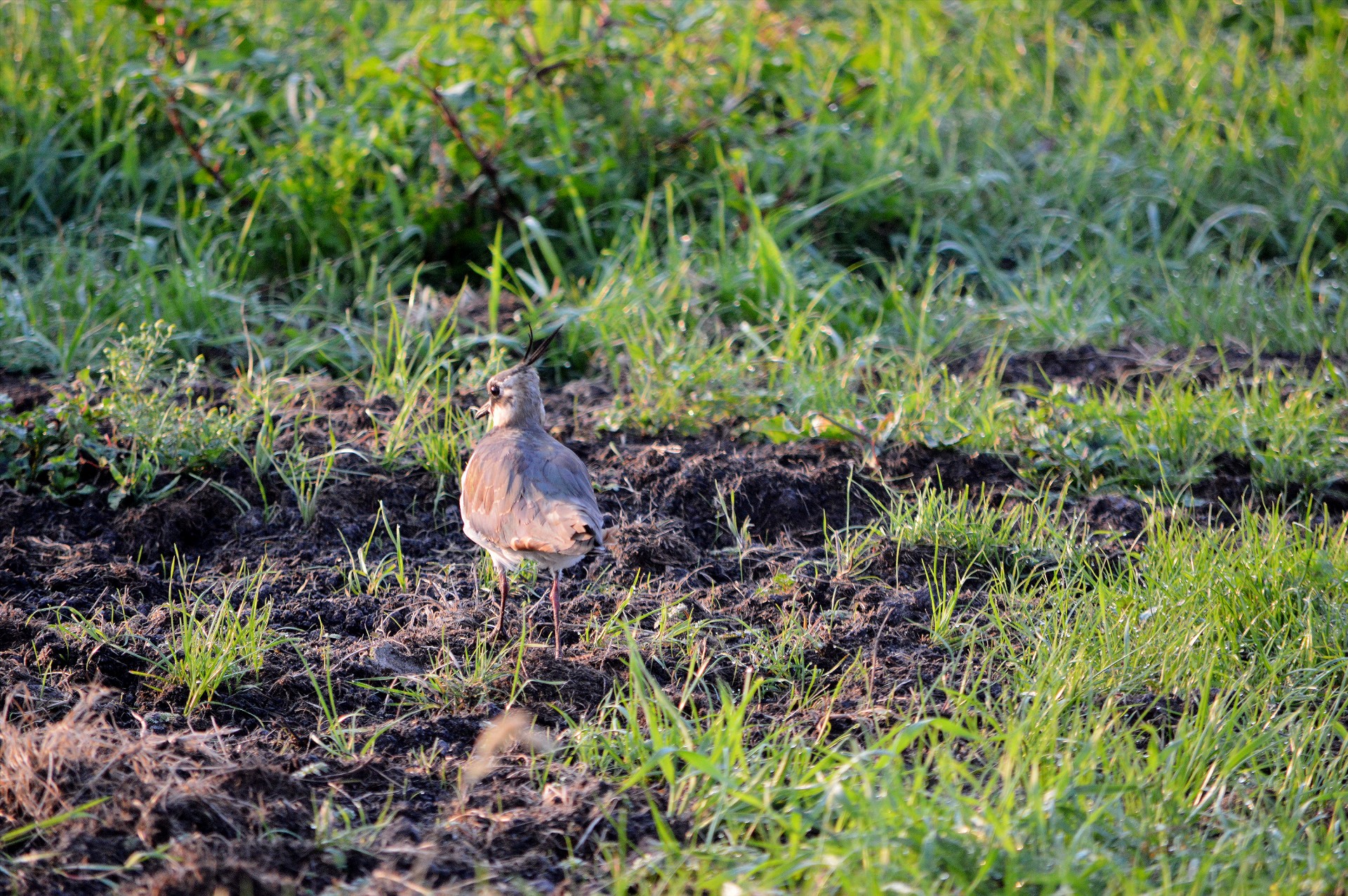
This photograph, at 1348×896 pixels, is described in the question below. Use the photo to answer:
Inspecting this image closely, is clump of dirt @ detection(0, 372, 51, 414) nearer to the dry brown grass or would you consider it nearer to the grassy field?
the grassy field

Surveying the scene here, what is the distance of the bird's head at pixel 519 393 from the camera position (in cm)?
405

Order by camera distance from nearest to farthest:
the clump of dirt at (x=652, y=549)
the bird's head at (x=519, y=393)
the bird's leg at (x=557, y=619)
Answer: the bird's leg at (x=557, y=619)
the clump of dirt at (x=652, y=549)
the bird's head at (x=519, y=393)

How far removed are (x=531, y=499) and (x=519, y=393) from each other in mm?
694

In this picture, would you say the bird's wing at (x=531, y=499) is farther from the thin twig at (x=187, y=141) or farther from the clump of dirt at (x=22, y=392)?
the thin twig at (x=187, y=141)

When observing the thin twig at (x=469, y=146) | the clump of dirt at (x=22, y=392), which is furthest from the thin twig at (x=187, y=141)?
the clump of dirt at (x=22, y=392)

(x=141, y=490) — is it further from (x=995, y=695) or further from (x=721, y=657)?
(x=995, y=695)

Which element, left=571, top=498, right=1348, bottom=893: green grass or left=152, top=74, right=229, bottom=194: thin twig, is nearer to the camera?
left=571, top=498, right=1348, bottom=893: green grass

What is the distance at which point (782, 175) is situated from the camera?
6301 mm

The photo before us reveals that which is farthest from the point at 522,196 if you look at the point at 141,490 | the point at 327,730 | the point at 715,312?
the point at 327,730

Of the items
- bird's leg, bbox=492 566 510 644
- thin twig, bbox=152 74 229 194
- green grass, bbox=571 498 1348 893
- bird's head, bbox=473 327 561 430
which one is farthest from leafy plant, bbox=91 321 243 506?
green grass, bbox=571 498 1348 893

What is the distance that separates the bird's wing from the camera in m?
3.28

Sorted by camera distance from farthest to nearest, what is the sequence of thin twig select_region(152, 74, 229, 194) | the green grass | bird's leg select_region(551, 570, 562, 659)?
1. thin twig select_region(152, 74, 229, 194)
2. bird's leg select_region(551, 570, 562, 659)
3. the green grass

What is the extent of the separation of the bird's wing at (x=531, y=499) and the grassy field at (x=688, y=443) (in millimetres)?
208

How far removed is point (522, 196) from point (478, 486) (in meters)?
2.57
